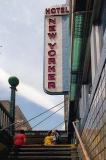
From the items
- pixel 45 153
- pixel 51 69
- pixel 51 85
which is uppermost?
pixel 51 69

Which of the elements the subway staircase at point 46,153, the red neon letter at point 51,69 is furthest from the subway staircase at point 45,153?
the red neon letter at point 51,69

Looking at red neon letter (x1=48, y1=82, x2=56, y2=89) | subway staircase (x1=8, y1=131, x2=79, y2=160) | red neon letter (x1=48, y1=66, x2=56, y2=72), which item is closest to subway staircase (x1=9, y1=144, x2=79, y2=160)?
subway staircase (x1=8, y1=131, x2=79, y2=160)

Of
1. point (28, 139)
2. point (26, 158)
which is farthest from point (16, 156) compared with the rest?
point (28, 139)

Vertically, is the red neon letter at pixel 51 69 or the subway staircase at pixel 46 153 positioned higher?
the red neon letter at pixel 51 69

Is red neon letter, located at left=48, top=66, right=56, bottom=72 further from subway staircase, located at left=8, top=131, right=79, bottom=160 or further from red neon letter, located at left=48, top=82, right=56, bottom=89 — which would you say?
subway staircase, located at left=8, top=131, right=79, bottom=160

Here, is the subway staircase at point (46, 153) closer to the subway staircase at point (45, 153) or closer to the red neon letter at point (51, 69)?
the subway staircase at point (45, 153)

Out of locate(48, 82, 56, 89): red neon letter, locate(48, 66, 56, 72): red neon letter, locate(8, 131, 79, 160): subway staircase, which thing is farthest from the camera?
locate(48, 66, 56, 72): red neon letter

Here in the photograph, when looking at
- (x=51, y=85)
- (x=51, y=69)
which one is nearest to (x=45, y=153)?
(x=51, y=85)

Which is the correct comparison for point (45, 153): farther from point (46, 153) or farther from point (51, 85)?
point (51, 85)

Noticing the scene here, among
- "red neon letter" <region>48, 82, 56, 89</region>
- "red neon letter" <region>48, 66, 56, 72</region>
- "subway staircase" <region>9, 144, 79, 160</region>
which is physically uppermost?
"red neon letter" <region>48, 66, 56, 72</region>

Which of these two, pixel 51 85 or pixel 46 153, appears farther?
pixel 51 85

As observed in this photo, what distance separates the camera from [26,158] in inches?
496

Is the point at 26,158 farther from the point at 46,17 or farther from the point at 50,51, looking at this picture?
the point at 46,17

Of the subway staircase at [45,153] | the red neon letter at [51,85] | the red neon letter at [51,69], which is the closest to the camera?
the subway staircase at [45,153]
